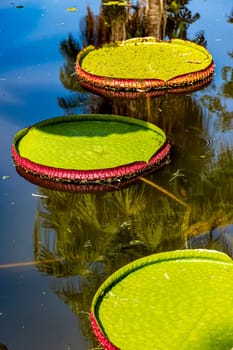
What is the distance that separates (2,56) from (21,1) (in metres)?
1.72

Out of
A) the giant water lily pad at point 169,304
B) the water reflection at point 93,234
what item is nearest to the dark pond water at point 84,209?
the water reflection at point 93,234

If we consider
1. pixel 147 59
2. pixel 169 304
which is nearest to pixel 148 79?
pixel 147 59

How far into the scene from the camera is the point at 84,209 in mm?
3096

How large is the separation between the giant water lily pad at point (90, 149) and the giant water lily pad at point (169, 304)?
831 mm

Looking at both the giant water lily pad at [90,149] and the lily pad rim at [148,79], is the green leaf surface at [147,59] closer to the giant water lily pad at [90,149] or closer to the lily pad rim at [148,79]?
the lily pad rim at [148,79]

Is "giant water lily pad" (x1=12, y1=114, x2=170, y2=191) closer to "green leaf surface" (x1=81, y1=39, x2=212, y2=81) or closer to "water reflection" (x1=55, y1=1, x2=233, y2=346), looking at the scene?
"water reflection" (x1=55, y1=1, x2=233, y2=346)

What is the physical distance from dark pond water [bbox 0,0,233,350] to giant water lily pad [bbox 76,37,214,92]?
10cm

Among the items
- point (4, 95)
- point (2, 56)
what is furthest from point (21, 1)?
point (4, 95)

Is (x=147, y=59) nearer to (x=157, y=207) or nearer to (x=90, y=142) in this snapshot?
(x=90, y=142)

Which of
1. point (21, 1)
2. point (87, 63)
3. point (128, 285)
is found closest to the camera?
point (128, 285)

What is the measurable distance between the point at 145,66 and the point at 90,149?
1383mm

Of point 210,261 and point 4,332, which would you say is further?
point 210,261

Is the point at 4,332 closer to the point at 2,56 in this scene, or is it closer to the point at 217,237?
the point at 217,237

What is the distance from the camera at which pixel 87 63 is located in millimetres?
4758
